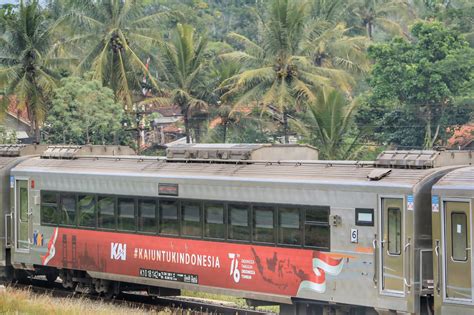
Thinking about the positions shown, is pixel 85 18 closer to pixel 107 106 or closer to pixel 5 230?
pixel 107 106

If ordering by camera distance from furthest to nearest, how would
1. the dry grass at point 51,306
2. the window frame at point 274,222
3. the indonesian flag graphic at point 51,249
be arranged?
the indonesian flag graphic at point 51,249, the window frame at point 274,222, the dry grass at point 51,306

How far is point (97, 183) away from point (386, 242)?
26.3ft

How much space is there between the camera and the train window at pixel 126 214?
68.3 feet

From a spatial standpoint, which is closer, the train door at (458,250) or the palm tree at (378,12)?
the train door at (458,250)

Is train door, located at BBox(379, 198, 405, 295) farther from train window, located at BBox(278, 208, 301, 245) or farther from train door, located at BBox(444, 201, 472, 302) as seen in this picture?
train window, located at BBox(278, 208, 301, 245)

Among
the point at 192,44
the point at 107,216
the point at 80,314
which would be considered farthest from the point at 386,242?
the point at 192,44

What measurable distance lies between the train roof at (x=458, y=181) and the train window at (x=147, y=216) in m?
6.87

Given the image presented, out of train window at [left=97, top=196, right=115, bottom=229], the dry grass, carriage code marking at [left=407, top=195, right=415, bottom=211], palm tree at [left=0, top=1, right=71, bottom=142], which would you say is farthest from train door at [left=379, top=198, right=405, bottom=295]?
palm tree at [left=0, top=1, right=71, bottom=142]

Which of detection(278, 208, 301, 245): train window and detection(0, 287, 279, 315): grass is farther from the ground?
detection(278, 208, 301, 245): train window

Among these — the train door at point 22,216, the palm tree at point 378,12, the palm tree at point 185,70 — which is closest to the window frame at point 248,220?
the train door at point 22,216

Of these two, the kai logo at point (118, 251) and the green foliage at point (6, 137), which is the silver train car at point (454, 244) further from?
the green foliage at point (6, 137)

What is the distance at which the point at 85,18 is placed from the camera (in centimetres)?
4353

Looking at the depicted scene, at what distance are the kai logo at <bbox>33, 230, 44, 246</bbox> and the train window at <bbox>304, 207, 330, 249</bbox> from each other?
835 cm

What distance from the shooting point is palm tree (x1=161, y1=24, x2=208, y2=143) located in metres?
43.9
